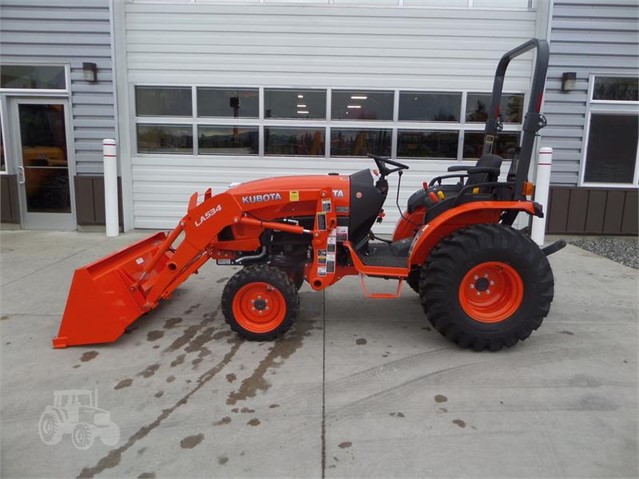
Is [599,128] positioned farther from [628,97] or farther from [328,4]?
[328,4]

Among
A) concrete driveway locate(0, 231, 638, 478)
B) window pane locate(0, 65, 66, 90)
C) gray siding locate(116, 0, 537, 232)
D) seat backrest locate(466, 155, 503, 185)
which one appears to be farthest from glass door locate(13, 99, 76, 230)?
seat backrest locate(466, 155, 503, 185)

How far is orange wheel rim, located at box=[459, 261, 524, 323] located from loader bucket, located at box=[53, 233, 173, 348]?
2425 millimetres

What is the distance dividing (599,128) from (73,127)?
865 cm

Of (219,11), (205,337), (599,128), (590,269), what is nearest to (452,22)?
(599,128)

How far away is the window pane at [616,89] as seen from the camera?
731 cm

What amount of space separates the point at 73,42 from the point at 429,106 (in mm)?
5831

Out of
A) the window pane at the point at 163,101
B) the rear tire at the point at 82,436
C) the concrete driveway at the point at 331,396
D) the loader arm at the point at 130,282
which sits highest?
the window pane at the point at 163,101

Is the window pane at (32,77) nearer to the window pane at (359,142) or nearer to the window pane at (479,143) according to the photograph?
the window pane at (359,142)

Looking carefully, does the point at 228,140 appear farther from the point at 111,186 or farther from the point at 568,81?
the point at 568,81

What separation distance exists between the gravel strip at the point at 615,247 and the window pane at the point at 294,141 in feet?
14.7

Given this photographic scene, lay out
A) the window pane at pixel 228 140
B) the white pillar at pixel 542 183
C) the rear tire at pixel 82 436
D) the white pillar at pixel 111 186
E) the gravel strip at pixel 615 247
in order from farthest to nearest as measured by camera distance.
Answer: the window pane at pixel 228 140 → the white pillar at pixel 111 186 → the white pillar at pixel 542 183 → the gravel strip at pixel 615 247 → the rear tire at pixel 82 436

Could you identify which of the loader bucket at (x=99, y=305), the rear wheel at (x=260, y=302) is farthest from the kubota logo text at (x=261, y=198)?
the loader bucket at (x=99, y=305)

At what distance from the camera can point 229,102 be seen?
24.6 ft

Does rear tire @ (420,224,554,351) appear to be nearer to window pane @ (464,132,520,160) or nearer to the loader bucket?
the loader bucket
